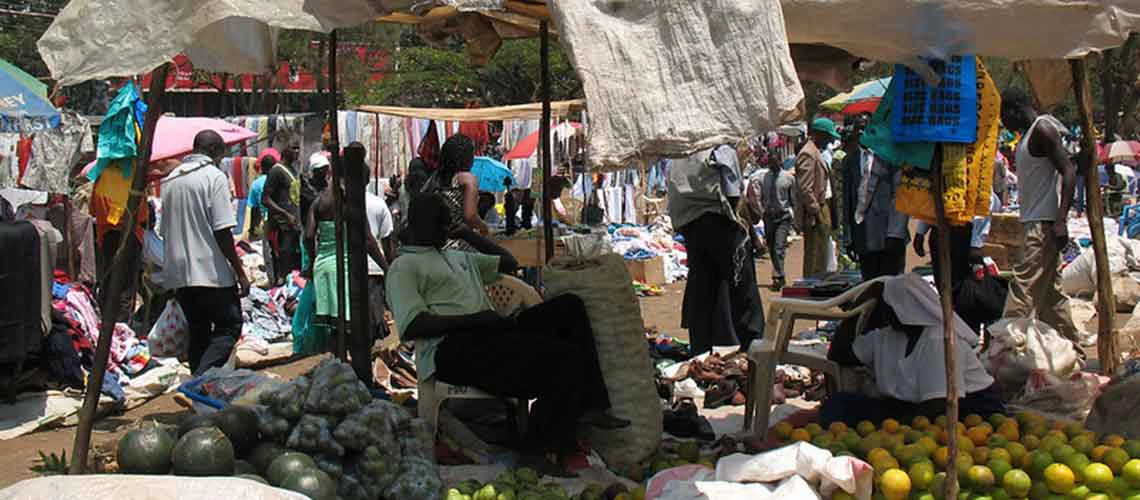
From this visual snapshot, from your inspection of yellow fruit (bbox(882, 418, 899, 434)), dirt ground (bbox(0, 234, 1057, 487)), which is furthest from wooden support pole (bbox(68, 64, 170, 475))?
yellow fruit (bbox(882, 418, 899, 434))

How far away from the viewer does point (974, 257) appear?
7258 mm

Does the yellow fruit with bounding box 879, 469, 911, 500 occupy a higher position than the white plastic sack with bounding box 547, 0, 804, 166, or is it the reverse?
the white plastic sack with bounding box 547, 0, 804, 166

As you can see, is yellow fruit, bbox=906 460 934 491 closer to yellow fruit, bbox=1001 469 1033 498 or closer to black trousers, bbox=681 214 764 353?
yellow fruit, bbox=1001 469 1033 498

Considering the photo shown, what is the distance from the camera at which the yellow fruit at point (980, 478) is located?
3916 millimetres

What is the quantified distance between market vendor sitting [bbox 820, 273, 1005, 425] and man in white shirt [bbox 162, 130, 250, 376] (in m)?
3.40

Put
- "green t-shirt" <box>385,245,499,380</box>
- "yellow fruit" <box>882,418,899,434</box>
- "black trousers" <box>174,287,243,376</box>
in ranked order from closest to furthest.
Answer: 1. "yellow fruit" <box>882,418,899,434</box>
2. "green t-shirt" <box>385,245,499,380</box>
3. "black trousers" <box>174,287,243,376</box>

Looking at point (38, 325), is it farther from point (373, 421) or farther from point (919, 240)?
point (919, 240)

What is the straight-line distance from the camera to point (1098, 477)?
12.7ft

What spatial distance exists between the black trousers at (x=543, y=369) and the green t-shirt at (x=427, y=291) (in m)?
0.12

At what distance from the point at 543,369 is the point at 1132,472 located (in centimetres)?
217

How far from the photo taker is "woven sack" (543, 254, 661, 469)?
4.86m

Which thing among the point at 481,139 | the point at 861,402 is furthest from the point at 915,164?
the point at 481,139

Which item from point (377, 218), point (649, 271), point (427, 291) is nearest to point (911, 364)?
point (427, 291)

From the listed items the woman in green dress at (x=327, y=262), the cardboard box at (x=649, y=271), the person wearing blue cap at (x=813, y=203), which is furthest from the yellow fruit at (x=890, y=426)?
the cardboard box at (x=649, y=271)
